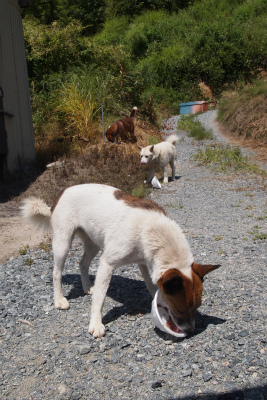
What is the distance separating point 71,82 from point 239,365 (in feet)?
44.7

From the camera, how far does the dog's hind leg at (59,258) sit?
3953 millimetres

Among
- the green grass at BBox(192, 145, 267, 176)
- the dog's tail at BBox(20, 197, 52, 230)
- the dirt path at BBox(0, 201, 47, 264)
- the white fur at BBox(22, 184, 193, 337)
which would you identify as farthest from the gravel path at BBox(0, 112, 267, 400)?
the green grass at BBox(192, 145, 267, 176)

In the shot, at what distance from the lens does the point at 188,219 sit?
684 cm

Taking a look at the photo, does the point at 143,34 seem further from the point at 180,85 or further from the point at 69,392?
the point at 69,392

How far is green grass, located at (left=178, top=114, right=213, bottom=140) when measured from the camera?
1524 cm

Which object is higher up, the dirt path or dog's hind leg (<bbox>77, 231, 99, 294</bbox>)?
dog's hind leg (<bbox>77, 231, 99, 294</bbox>)

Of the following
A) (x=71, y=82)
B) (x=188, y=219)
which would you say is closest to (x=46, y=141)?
(x=71, y=82)

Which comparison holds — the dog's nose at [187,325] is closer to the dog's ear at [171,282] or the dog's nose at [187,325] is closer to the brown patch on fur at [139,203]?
the dog's ear at [171,282]

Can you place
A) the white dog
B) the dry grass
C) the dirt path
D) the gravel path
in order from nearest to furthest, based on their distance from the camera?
1. the gravel path
2. the dirt path
3. the dry grass
4. the white dog

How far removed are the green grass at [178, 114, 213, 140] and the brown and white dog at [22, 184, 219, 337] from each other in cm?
1184

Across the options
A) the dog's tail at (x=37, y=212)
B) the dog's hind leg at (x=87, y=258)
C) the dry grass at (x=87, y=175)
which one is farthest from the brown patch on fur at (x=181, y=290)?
the dry grass at (x=87, y=175)

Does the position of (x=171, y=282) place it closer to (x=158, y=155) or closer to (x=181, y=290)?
(x=181, y=290)

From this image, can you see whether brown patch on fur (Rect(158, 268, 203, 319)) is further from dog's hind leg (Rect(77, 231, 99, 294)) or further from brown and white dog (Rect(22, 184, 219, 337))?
dog's hind leg (Rect(77, 231, 99, 294))

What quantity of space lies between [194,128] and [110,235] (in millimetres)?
13908
